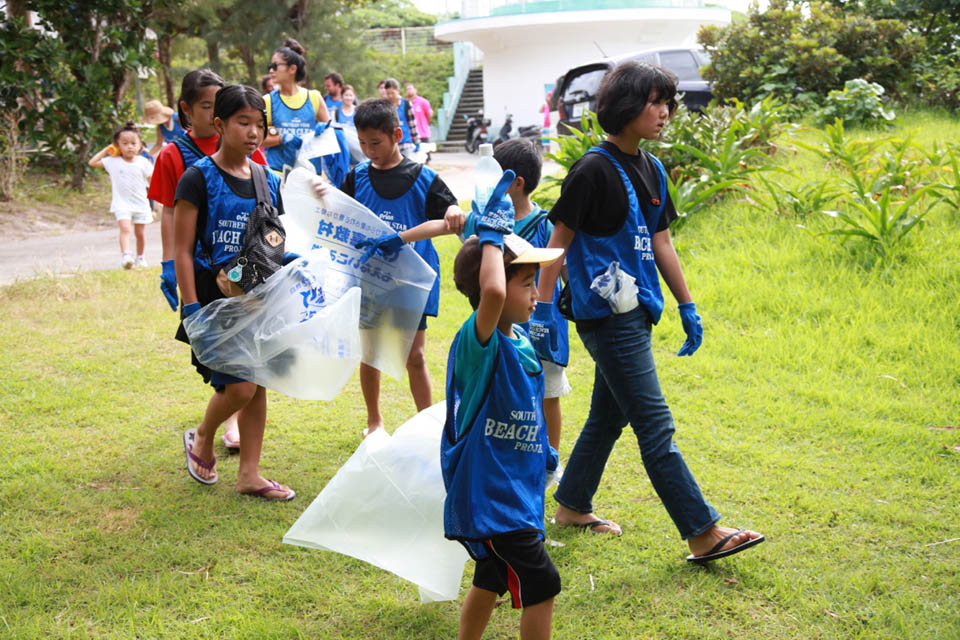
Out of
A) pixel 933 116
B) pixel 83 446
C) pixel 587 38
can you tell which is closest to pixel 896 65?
pixel 933 116

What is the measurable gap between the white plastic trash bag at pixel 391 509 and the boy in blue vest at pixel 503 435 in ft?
1.15

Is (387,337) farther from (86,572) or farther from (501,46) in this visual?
(501,46)

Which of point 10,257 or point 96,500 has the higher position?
point 96,500

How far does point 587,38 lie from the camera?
24.9m

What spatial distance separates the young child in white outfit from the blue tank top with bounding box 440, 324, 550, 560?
6.76 m

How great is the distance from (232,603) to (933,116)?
9.60 metres

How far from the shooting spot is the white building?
24.3 meters

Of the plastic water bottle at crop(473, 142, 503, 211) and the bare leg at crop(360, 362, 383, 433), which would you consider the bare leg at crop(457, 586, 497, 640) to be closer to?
the plastic water bottle at crop(473, 142, 503, 211)

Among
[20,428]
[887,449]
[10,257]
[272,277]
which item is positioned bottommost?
[10,257]

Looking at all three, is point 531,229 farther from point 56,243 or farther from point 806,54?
point 56,243

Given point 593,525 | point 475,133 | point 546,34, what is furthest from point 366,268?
point 546,34

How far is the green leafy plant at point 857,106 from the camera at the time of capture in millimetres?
9125

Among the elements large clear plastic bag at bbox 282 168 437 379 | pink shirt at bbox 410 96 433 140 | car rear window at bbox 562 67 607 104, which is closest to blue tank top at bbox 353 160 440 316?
large clear plastic bag at bbox 282 168 437 379

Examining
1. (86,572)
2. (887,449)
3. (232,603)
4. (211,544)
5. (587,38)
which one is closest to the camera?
(232,603)
